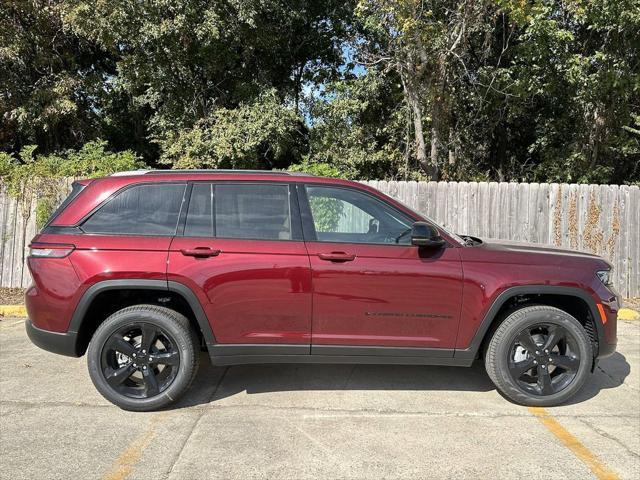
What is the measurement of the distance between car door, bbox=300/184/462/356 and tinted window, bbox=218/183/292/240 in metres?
0.21

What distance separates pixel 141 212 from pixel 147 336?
0.98 metres

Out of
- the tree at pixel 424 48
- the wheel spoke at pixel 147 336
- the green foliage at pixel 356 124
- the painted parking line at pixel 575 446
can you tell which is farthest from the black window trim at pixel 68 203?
the green foliage at pixel 356 124

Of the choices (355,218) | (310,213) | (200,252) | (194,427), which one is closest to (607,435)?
(355,218)

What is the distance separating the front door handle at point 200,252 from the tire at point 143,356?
50 cm

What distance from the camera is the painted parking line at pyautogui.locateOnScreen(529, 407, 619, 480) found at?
316 centimetres

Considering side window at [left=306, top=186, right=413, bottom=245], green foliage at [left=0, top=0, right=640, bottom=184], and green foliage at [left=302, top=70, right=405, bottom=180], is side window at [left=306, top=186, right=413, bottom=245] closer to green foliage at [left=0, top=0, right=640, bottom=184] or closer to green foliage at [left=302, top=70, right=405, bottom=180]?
green foliage at [left=0, top=0, right=640, bottom=184]

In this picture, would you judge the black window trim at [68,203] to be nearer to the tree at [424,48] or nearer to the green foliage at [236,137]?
the tree at [424,48]

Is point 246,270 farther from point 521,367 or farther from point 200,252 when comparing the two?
point 521,367

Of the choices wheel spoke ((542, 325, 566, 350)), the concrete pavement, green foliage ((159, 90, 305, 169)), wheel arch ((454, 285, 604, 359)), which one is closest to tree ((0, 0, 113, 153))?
green foliage ((159, 90, 305, 169))

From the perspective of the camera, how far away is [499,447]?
3449 millimetres

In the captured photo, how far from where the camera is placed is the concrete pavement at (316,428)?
3176 mm

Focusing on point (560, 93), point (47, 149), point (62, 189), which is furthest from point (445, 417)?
point (47, 149)

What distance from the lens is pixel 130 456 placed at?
3.29 m

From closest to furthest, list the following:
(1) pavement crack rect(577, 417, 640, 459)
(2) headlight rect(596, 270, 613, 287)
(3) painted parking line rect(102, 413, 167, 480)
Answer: (3) painted parking line rect(102, 413, 167, 480)
(1) pavement crack rect(577, 417, 640, 459)
(2) headlight rect(596, 270, 613, 287)
